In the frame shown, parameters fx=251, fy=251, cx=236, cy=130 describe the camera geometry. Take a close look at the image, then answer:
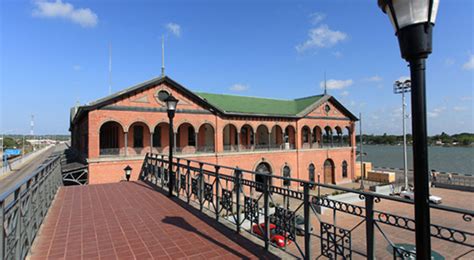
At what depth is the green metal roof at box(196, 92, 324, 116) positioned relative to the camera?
22.7 meters

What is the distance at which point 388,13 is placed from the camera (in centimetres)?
186

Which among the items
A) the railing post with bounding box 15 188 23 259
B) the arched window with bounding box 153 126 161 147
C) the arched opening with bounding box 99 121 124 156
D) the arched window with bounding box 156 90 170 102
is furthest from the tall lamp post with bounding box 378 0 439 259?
the arched window with bounding box 153 126 161 147

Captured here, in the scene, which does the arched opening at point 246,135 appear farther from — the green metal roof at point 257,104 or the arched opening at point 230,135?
the green metal roof at point 257,104

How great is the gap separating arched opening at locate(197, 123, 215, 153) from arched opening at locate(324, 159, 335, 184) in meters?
13.3

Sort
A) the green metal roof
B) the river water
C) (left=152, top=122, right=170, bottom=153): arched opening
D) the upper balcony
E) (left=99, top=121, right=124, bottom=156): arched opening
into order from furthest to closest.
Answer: the river water, the green metal roof, (left=152, top=122, right=170, bottom=153): arched opening, the upper balcony, (left=99, top=121, right=124, bottom=156): arched opening

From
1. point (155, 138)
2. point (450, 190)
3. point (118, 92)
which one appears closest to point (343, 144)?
point (450, 190)

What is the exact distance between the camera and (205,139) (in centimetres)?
2216

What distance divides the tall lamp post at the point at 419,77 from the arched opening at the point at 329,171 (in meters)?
27.2

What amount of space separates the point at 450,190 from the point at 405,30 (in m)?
32.1

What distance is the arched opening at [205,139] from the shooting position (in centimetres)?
2025

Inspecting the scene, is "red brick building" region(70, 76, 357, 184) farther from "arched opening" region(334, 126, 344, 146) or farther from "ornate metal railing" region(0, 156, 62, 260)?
"ornate metal railing" region(0, 156, 62, 260)

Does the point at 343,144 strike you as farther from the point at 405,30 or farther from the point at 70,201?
the point at 405,30

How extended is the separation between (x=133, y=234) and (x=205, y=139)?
693 inches

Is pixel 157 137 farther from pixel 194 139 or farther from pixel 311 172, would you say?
pixel 311 172
